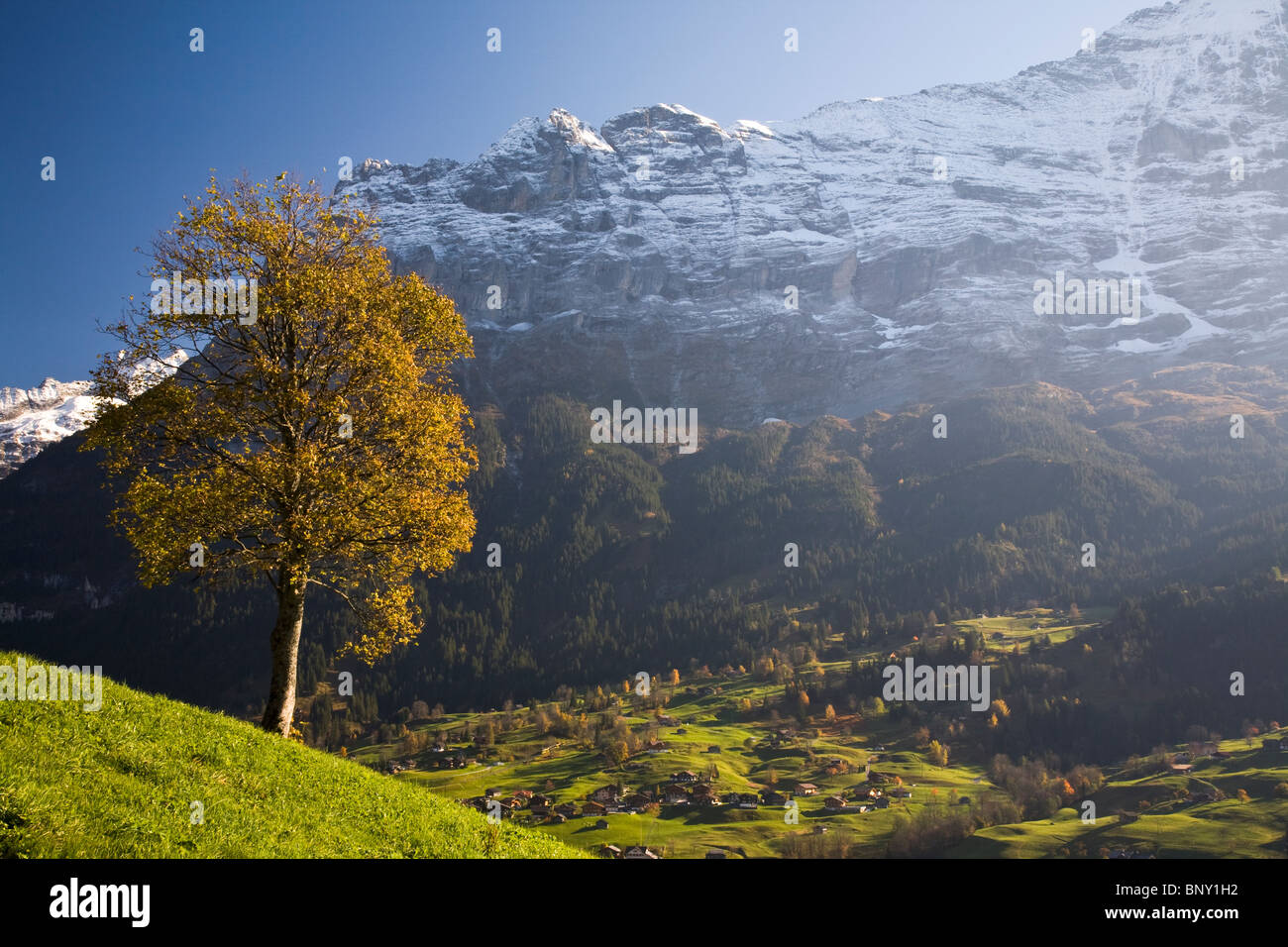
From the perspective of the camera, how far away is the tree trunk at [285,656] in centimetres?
2447

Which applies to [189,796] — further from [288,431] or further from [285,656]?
[288,431]

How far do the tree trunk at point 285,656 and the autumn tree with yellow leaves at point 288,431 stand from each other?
72mm

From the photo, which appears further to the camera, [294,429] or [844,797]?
[844,797]

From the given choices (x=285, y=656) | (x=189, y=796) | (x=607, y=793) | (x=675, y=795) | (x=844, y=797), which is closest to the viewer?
(x=189, y=796)

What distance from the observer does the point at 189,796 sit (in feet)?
51.1

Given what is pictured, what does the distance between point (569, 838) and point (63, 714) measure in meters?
123

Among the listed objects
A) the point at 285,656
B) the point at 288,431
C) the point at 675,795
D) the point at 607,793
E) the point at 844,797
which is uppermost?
the point at 288,431

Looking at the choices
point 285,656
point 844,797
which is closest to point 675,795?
point 844,797

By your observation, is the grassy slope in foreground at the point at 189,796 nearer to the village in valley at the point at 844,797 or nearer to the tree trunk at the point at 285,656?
the tree trunk at the point at 285,656

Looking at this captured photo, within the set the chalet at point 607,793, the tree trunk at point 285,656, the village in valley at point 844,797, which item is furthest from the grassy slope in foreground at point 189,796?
the chalet at point 607,793

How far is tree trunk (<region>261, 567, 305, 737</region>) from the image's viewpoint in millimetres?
24469

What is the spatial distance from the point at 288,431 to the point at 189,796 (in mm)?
13546
